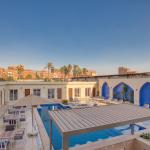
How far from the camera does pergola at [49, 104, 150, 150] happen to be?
554 centimetres

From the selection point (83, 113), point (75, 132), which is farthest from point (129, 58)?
point (75, 132)

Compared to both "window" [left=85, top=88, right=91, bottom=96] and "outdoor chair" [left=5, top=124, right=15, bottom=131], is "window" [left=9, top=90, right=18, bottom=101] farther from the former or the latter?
"outdoor chair" [left=5, top=124, right=15, bottom=131]

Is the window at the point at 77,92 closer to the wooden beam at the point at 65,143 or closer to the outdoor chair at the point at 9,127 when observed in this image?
the outdoor chair at the point at 9,127

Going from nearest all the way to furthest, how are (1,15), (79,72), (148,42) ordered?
(1,15)
(148,42)
(79,72)

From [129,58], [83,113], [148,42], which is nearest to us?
[83,113]

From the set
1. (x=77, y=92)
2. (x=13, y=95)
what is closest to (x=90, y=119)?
(x=13, y=95)

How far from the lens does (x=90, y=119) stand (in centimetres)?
661

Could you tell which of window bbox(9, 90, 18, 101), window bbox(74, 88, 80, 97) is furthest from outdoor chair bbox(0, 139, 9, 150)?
window bbox(74, 88, 80, 97)

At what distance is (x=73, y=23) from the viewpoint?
23.5 meters

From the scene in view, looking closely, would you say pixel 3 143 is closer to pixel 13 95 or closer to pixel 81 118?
pixel 81 118

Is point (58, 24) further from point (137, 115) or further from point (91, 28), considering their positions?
point (137, 115)

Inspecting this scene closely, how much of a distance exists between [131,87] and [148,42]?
7.84m

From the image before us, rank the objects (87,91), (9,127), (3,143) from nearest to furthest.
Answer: (3,143)
(9,127)
(87,91)

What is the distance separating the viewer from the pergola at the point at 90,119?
5.54 m
